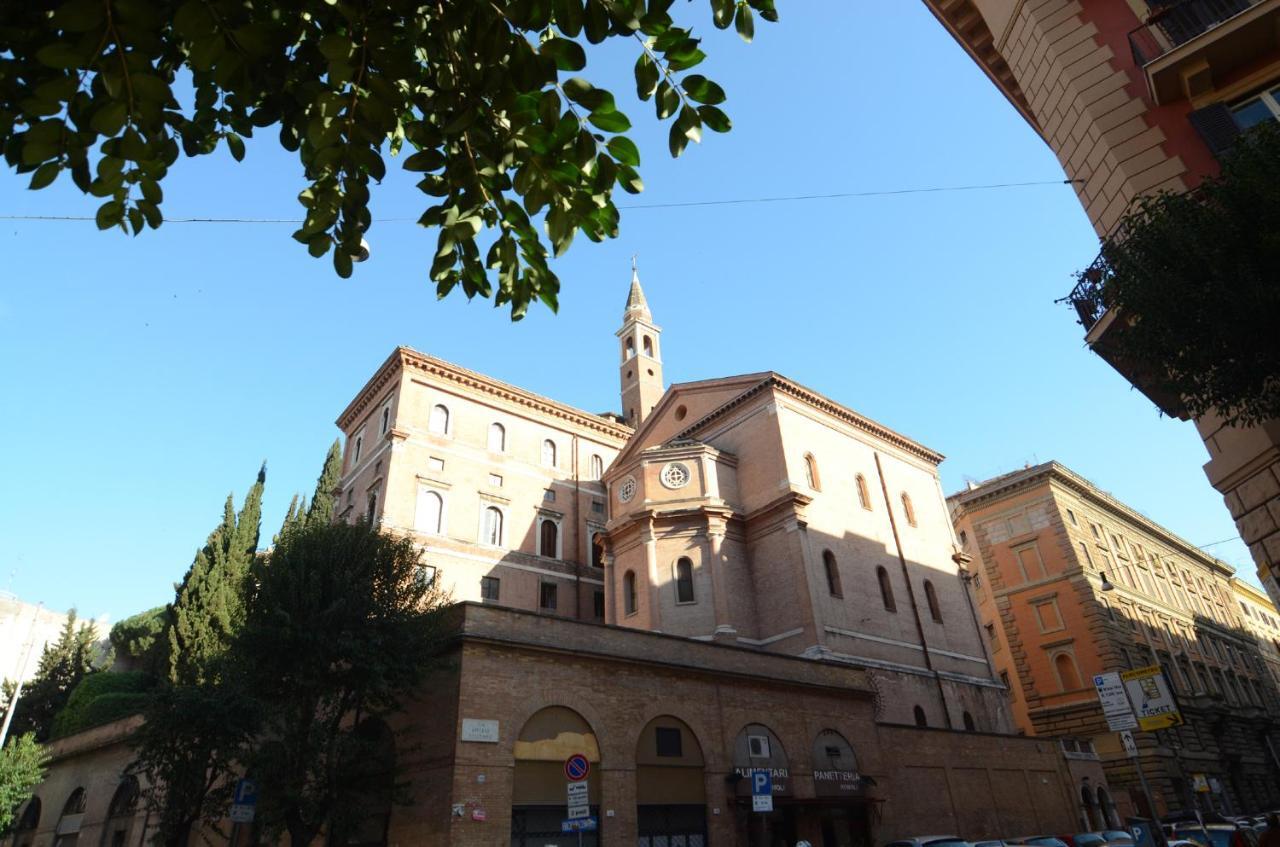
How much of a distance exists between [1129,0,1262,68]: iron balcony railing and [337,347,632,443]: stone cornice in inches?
1182

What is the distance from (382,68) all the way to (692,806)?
62.6 feet

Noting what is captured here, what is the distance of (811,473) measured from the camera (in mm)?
31609

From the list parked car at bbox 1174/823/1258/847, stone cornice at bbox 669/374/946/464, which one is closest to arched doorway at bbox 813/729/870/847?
parked car at bbox 1174/823/1258/847

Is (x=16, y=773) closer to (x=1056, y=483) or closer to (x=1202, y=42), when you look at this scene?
(x=1202, y=42)

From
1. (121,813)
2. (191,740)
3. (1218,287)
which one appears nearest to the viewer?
(1218,287)

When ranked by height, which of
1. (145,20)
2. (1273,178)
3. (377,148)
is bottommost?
(145,20)

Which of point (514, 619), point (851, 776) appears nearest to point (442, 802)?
point (514, 619)

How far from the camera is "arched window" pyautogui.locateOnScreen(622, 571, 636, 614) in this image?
3050cm

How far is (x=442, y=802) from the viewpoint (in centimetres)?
1545

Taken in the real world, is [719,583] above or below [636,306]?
below

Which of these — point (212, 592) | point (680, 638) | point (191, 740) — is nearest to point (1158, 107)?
point (680, 638)

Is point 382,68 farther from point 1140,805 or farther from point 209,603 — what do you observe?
point 1140,805

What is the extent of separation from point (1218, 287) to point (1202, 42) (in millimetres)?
5080

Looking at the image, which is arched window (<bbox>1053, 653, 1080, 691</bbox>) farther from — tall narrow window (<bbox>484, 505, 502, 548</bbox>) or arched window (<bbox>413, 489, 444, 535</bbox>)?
arched window (<bbox>413, 489, 444, 535</bbox>)
